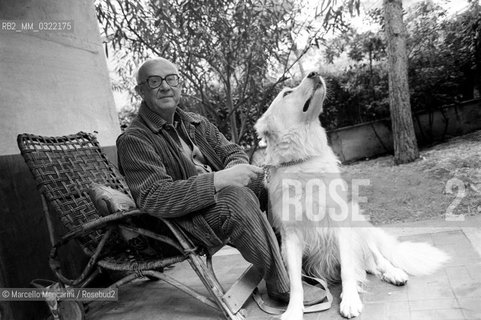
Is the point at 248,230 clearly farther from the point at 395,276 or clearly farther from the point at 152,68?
the point at 152,68

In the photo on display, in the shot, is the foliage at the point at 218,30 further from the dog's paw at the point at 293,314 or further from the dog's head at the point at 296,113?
the dog's paw at the point at 293,314

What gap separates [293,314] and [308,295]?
0.22m

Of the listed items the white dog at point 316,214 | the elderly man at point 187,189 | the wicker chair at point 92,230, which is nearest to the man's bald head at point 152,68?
the elderly man at point 187,189

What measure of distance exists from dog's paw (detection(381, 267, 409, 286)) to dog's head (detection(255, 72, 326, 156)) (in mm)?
1043

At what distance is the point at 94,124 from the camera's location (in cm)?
369

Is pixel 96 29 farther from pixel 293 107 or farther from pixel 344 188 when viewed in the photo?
pixel 344 188

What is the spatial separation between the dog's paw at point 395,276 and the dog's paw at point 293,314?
2.09 feet

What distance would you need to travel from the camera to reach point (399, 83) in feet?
19.4

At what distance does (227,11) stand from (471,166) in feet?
11.3

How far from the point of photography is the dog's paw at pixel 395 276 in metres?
2.31

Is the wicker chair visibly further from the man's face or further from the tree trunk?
the tree trunk

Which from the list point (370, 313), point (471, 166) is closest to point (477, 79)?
point (471, 166)

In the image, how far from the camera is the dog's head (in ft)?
8.27

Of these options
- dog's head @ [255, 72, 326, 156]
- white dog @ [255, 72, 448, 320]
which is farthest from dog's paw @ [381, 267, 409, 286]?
dog's head @ [255, 72, 326, 156]
